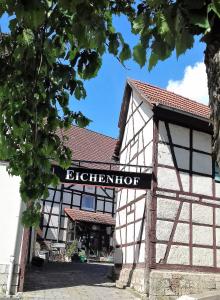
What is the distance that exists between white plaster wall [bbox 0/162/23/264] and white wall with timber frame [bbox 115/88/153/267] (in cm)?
363

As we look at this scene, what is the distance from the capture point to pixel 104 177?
13.0m

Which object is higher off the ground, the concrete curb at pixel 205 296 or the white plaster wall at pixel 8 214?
the white plaster wall at pixel 8 214

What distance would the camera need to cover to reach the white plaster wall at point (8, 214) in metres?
12.1

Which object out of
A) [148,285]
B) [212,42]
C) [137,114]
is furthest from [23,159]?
[137,114]

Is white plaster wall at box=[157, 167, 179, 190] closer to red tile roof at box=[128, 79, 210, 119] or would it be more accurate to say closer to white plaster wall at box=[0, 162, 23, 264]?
red tile roof at box=[128, 79, 210, 119]

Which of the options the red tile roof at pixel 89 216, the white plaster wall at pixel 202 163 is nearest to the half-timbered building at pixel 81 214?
the red tile roof at pixel 89 216

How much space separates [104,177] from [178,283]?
3527 millimetres

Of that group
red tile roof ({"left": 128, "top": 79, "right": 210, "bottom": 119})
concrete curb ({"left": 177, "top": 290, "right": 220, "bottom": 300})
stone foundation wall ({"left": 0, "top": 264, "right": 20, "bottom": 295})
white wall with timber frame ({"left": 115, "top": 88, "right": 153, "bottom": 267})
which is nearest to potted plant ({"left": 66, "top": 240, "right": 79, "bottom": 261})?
white wall with timber frame ({"left": 115, "top": 88, "right": 153, "bottom": 267})

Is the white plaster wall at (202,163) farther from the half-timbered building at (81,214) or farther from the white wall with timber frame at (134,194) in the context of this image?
the half-timbered building at (81,214)

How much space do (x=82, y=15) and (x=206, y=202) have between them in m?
11.6

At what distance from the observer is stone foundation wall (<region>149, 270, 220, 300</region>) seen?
1216 centimetres

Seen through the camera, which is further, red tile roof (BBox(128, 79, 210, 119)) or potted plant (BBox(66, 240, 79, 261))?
potted plant (BBox(66, 240, 79, 261))

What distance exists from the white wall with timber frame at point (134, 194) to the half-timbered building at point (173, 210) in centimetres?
3

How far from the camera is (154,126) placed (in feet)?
45.3
